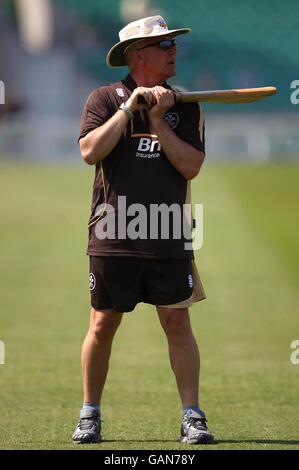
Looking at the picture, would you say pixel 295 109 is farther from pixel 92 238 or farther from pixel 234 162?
pixel 92 238

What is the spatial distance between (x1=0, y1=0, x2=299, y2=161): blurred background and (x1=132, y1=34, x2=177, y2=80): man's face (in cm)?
3943

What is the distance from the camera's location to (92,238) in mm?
5516

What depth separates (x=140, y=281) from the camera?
5.48 metres

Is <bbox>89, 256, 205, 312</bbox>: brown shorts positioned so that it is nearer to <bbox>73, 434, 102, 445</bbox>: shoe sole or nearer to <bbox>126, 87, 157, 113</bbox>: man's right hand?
<bbox>73, 434, 102, 445</bbox>: shoe sole

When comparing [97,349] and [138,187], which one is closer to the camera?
[138,187]

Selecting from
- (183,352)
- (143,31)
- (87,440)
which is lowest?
(87,440)

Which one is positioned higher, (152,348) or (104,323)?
(104,323)

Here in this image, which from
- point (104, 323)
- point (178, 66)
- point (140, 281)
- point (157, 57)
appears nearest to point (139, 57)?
point (157, 57)

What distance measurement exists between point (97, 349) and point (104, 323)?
6.9 inches

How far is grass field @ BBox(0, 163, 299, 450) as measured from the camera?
585 centimetres

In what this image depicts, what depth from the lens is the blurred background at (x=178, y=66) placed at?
51.2 metres

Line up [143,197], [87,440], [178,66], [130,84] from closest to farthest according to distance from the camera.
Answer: [143,197] → [87,440] → [130,84] → [178,66]

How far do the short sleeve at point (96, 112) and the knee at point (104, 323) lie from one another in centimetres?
104

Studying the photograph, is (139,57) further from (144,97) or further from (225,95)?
(225,95)
